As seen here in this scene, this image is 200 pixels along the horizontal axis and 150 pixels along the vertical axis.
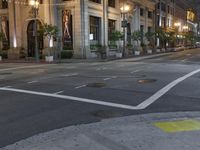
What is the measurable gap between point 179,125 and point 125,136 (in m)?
1.60

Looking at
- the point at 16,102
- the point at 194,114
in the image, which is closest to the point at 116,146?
the point at 194,114

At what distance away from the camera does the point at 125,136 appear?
261 inches

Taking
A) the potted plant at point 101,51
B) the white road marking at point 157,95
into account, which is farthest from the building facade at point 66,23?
the white road marking at point 157,95

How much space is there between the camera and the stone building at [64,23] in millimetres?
42062

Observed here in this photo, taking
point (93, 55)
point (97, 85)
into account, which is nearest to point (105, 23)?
point (93, 55)

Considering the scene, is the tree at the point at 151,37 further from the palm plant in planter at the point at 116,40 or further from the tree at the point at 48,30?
the tree at the point at 48,30

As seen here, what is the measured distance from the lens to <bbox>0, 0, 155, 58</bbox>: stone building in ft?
138

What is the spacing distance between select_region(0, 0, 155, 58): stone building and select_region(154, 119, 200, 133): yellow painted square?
111 ft

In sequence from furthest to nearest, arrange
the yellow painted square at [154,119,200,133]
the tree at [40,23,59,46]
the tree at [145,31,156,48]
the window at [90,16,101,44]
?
1. the tree at [145,31,156,48]
2. the window at [90,16,101,44]
3. the tree at [40,23,59,46]
4. the yellow painted square at [154,119,200,133]

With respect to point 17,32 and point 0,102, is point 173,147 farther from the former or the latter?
point 17,32

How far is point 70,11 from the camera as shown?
4259cm

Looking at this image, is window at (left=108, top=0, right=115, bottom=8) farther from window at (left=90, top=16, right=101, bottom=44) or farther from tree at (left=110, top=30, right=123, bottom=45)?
tree at (left=110, top=30, right=123, bottom=45)

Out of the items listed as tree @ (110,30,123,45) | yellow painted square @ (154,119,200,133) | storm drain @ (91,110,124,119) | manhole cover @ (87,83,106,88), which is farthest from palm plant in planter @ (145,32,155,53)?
yellow painted square @ (154,119,200,133)

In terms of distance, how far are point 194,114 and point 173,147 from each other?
3.25 meters
